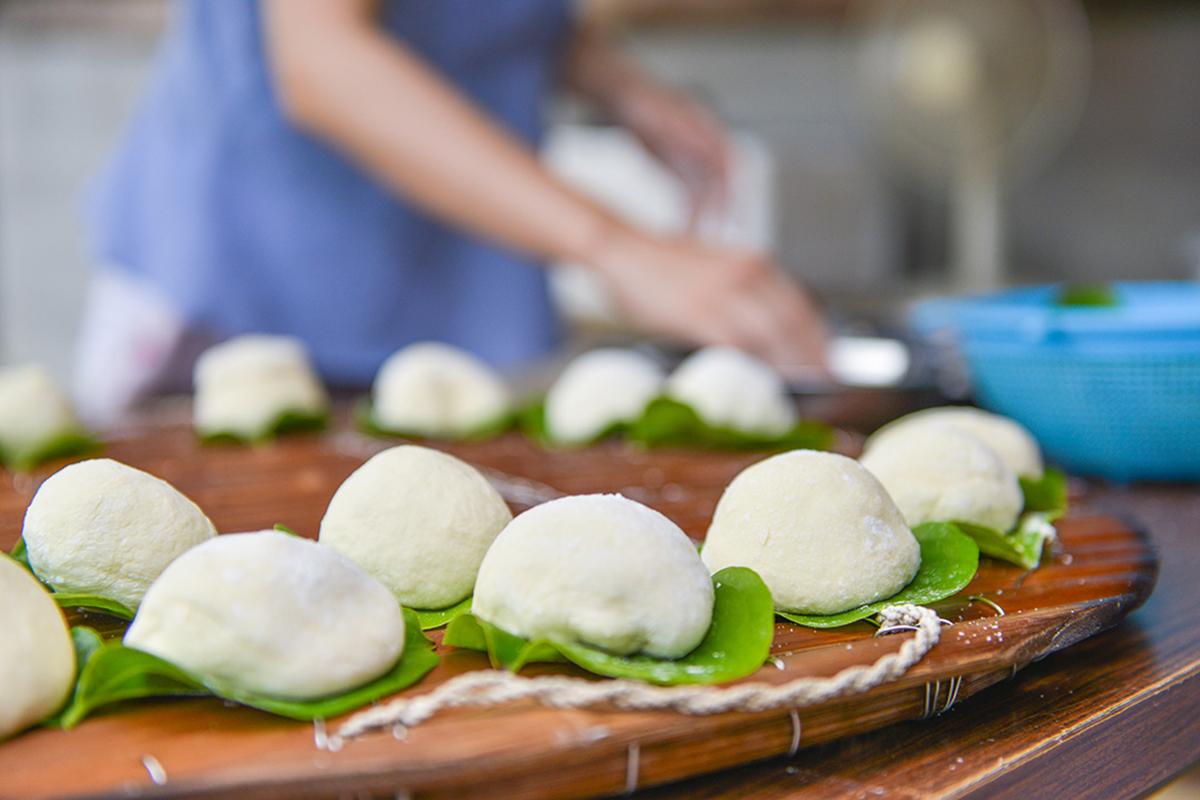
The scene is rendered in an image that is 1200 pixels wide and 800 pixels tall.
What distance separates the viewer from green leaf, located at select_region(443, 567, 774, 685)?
1.95 feet

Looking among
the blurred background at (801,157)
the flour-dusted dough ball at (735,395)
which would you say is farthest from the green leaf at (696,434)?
the blurred background at (801,157)

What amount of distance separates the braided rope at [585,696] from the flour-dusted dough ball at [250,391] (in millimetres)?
1061

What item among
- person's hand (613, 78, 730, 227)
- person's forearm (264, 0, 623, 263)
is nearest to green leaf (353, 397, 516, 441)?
person's forearm (264, 0, 623, 263)

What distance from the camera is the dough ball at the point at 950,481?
34.9 inches

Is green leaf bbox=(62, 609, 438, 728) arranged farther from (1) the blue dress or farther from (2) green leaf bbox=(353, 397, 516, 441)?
(1) the blue dress

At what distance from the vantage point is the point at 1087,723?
652 millimetres

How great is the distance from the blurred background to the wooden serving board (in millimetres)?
3895

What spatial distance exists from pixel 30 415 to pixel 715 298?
3.20 feet

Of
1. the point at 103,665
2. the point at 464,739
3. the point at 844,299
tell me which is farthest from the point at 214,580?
the point at 844,299

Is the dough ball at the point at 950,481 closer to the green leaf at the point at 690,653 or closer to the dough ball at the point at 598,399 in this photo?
the green leaf at the point at 690,653

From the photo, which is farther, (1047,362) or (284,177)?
(284,177)

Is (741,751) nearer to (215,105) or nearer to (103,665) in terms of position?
(103,665)

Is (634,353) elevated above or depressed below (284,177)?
below

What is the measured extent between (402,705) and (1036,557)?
1.74ft
